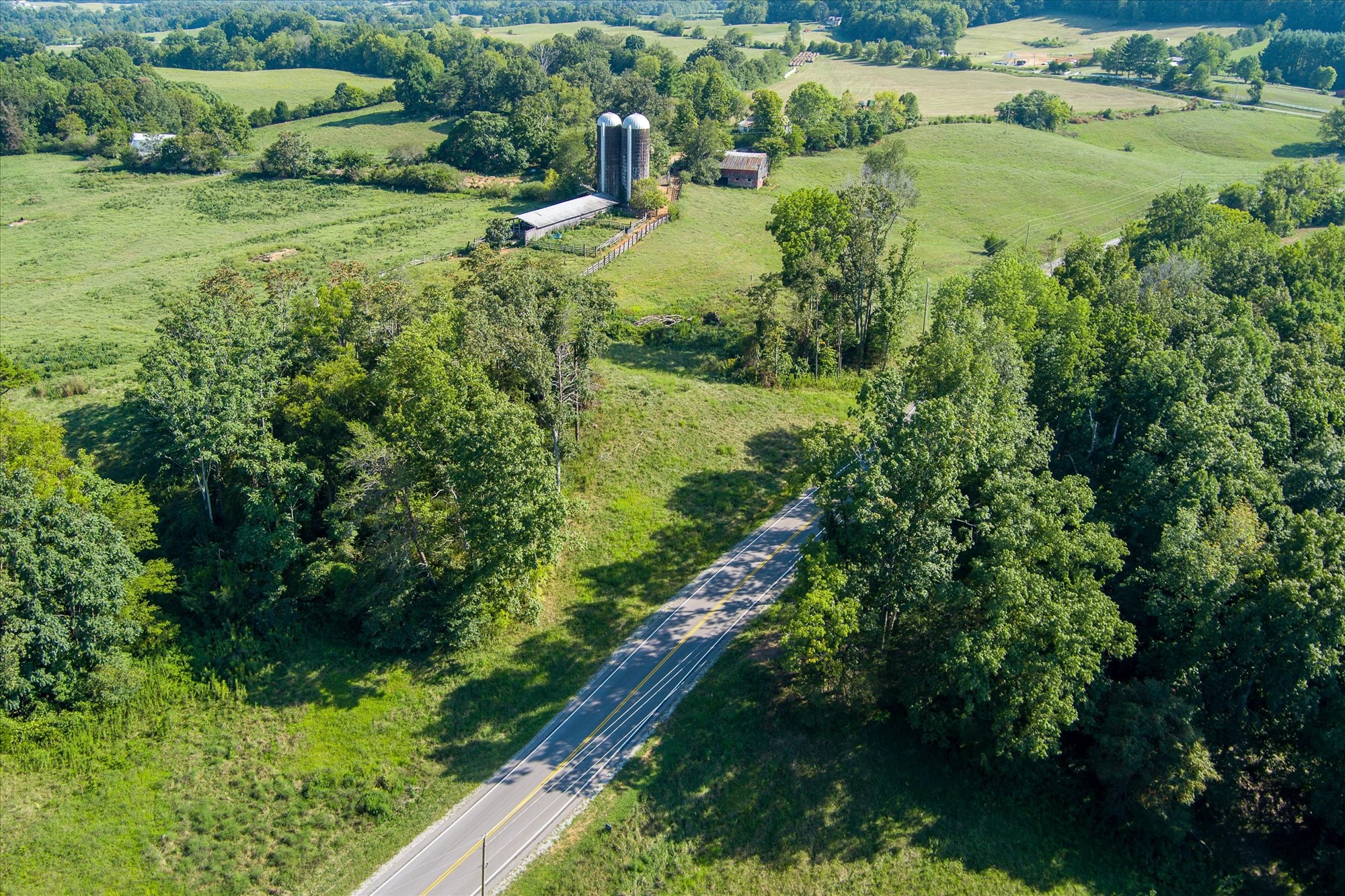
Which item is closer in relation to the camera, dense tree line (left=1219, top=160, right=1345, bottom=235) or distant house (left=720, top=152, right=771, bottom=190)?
dense tree line (left=1219, top=160, right=1345, bottom=235)

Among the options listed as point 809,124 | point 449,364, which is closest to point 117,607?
point 449,364

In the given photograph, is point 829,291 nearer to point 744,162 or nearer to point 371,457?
point 371,457

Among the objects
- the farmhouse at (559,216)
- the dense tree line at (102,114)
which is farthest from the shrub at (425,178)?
the dense tree line at (102,114)

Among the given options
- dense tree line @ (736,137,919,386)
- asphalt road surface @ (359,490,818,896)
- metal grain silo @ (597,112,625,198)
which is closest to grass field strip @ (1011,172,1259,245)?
dense tree line @ (736,137,919,386)

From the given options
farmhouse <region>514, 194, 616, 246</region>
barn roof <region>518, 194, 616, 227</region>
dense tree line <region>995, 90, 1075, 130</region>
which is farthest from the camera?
dense tree line <region>995, 90, 1075, 130</region>

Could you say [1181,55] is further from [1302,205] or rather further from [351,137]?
[351,137]

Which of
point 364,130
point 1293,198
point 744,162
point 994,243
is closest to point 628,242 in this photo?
point 744,162

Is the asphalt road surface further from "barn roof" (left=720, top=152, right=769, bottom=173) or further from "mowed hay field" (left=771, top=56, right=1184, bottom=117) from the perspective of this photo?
"mowed hay field" (left=771, top=56, right=1184, bottom=117)

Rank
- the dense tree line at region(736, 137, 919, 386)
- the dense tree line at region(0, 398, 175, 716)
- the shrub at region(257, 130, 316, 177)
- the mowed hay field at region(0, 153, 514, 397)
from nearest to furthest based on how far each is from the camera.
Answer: the dense tree line at region(0, 398, 175, 716) < the dense tree line at region(736, 137, 919, 386) < the mowed hay field at region(0, 153, 514, 397) < the shrub at region(257, 130, 316, 177)
